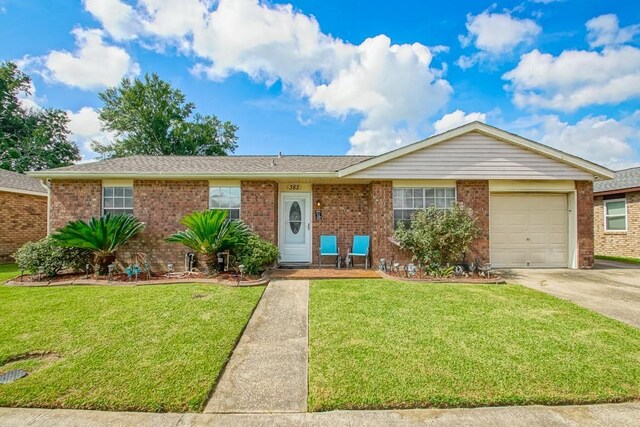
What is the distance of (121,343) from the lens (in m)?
3.82

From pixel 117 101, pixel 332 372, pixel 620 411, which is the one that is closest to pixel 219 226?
pixel 332 372

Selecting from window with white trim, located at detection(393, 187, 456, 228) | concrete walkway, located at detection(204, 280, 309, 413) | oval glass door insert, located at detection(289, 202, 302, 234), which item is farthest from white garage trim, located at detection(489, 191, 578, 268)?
concrete walkway, located at detection(204, 280, 309, 413)

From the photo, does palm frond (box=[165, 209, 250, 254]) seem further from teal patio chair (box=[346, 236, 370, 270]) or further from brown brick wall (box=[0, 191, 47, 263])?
brown brick wall (box=[0, 191, 47, 263])

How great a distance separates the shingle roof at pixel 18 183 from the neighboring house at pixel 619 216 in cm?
2366

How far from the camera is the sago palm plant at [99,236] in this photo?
288 inches

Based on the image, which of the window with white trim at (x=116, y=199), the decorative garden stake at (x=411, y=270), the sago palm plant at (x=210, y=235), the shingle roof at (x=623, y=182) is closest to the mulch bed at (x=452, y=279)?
the decorative garden stake at (x=411, y=270)

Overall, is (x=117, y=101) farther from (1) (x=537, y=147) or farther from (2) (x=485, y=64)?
(1) (x=537, y=147)

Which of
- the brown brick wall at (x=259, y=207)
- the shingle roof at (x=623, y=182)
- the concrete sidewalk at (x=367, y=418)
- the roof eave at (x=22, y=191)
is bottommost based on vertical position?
the concrete sidewalk at (x=367, y=418)

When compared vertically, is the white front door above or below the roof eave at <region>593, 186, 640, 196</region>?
below

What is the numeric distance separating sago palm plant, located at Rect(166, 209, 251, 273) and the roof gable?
13.8ft

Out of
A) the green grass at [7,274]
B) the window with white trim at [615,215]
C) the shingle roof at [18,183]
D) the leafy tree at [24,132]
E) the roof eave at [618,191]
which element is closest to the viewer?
the green grass at [7,274]

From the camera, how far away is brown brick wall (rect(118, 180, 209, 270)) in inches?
345

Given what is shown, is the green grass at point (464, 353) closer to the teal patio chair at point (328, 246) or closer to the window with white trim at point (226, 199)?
the teal patio chair at point (328, 246)

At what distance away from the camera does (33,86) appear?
25.1 meters
